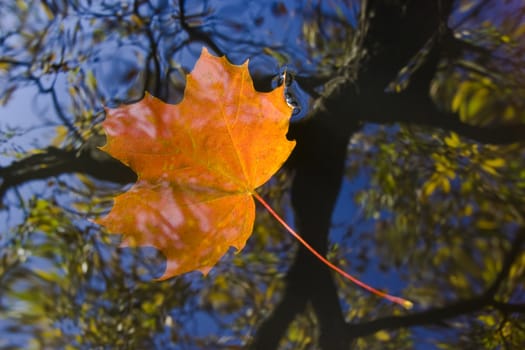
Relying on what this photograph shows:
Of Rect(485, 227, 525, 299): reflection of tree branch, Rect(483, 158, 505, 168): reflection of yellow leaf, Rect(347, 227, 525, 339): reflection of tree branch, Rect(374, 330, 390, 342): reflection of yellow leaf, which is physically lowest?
Rect(374, 330, 390, 342): reflection of yellow leaf

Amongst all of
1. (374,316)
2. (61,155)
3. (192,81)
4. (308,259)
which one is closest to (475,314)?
(374,316)

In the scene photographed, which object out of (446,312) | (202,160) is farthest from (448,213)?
(202,160)

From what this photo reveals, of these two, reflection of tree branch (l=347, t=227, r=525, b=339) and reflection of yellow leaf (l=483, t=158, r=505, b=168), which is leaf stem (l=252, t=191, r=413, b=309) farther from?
reflection of yellow leaf (l=483, t=158, r=505, b=168)

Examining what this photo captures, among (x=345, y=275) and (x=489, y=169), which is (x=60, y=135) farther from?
(x=489, y=169)

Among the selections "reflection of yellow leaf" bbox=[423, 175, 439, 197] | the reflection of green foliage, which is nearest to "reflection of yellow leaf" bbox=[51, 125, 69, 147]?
the reflection of green foliage

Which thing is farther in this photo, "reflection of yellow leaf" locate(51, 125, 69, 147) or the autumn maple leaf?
"reflection of yellow leaf" locate(51, 125, 69, 147)

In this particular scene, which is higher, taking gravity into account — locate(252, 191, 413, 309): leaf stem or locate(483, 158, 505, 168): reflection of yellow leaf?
locate(483, 158, 505, 168): reflection of yellow leaf

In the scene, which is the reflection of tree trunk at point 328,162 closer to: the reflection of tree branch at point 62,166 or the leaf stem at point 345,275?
the leaf stem at point 345,275
